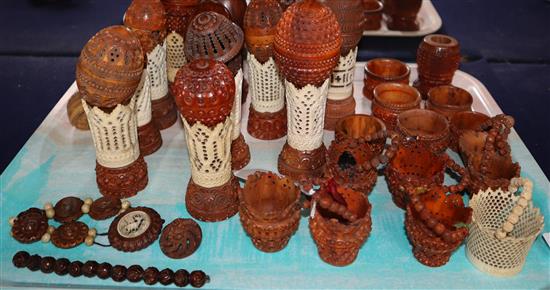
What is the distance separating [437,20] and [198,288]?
191 centimetres

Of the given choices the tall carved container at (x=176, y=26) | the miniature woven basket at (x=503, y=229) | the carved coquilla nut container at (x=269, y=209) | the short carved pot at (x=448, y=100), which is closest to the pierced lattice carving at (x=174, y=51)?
the tall carved container at (x=176, y=26)

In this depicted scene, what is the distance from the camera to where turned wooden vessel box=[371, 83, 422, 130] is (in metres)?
1.69

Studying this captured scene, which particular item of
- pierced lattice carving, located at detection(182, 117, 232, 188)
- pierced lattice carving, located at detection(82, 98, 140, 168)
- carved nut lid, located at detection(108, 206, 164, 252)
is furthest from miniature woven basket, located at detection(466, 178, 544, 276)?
pierced lattice carving, located at detection(82, 98, 140, 168)

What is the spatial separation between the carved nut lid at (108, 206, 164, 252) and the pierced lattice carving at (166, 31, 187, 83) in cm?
55

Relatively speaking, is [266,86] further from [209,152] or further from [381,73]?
[381,73]

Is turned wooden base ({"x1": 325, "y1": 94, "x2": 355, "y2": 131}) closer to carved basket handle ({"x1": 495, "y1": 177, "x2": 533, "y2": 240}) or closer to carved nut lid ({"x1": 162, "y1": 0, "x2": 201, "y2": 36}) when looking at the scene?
carved nut lid ({"x1": 162, "y1": 0, "x2": 201, "y2": 36})

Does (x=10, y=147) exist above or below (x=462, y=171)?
below

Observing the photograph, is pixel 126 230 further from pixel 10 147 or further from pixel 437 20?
pixel 437 20

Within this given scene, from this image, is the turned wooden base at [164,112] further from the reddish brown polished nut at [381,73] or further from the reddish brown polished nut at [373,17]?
the reddish brown polished nut at [373,17]

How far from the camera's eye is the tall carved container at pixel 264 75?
4.77ft

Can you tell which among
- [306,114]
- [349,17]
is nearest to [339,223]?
[306,114]

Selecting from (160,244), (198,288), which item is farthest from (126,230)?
(198,288)

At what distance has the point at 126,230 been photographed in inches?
53.4

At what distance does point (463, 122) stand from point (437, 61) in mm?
275
